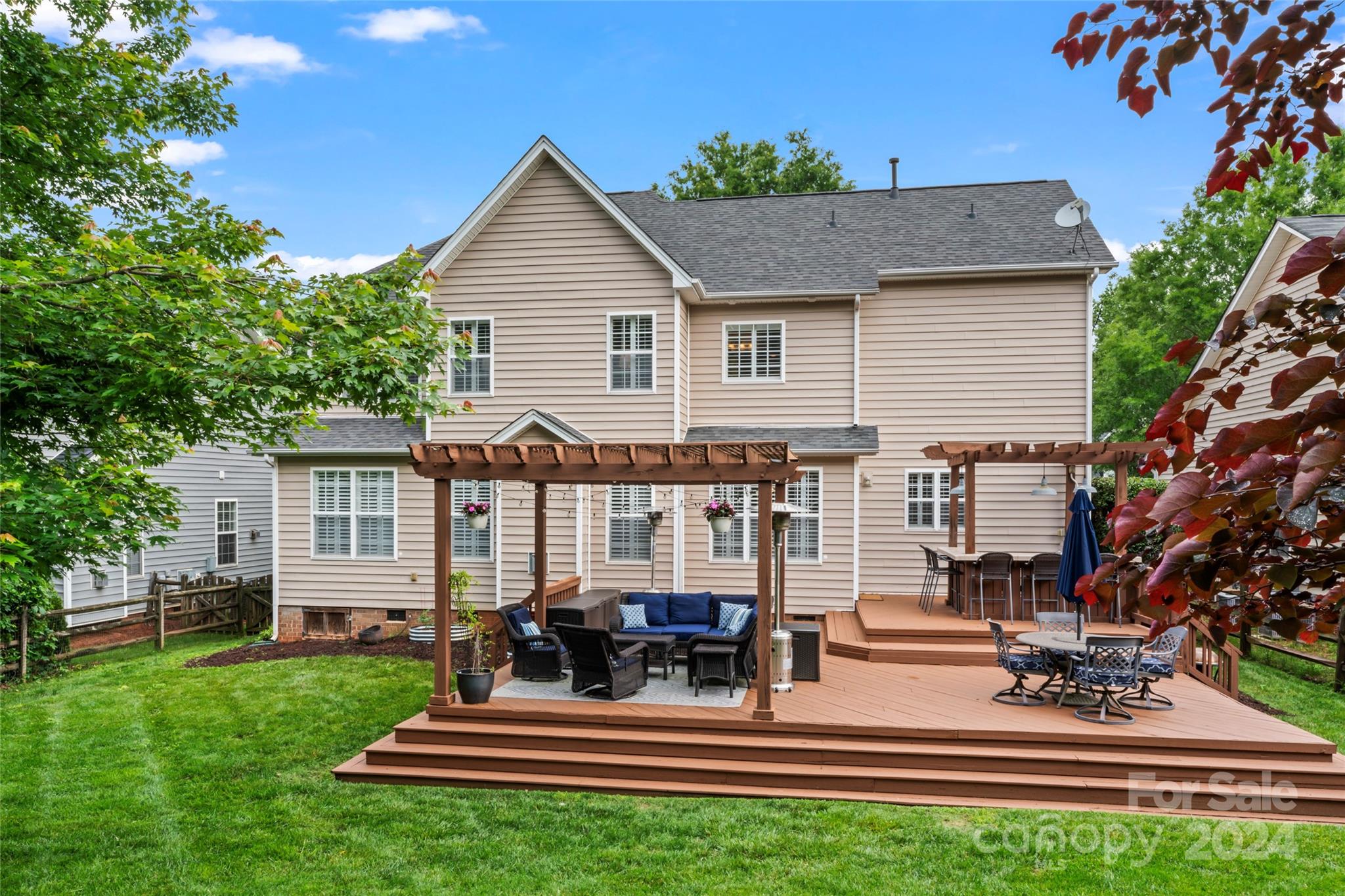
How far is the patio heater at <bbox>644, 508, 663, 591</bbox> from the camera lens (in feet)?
44.5

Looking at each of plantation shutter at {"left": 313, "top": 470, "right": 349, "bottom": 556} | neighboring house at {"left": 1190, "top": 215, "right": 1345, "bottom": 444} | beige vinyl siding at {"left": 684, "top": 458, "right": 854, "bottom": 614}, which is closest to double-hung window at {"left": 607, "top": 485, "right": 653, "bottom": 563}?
beige vinyl siding at {"left": 684, "top": 458, "right": 854, "bottom": 614}

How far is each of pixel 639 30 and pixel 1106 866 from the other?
1123 cm

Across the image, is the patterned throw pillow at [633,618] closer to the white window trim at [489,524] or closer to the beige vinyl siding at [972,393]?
the white window trim at [489,524]

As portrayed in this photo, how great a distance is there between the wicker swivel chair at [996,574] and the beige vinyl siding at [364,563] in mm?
8275

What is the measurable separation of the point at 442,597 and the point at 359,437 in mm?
6924

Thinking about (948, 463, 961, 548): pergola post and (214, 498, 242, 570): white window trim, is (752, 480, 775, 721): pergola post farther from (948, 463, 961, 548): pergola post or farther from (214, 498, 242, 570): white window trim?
(214, 498, 242, 570): white window trim

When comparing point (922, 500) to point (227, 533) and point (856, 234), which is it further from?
point (227, 533)

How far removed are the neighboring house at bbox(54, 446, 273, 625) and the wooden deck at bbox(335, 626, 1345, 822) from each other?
9.14 metres

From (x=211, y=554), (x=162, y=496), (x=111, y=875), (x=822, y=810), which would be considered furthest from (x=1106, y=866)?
(x=211, y=554)

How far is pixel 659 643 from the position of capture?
10.5m

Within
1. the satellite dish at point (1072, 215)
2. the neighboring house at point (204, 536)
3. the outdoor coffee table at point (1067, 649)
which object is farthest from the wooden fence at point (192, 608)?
the satellite dish at point (1072, 215)

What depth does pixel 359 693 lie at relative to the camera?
11.3 m

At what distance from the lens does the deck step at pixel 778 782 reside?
7301 millimetres

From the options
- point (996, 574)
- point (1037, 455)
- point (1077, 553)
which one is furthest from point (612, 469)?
point (1037, 455)
